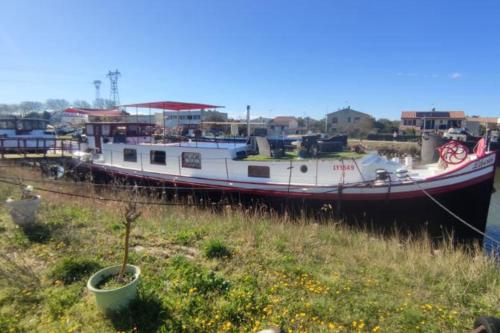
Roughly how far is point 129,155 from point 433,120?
210 feet

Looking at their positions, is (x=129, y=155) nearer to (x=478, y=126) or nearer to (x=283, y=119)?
(x=478, y=126)

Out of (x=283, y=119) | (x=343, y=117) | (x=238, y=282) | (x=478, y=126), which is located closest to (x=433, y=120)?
(x=478, y=126)

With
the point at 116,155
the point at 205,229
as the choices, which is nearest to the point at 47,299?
the point at 205,229

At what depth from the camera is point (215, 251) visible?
5.04 m

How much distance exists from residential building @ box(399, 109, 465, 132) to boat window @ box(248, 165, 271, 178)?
179ft

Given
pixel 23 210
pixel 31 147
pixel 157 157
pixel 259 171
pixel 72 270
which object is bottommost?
pixel 72 270

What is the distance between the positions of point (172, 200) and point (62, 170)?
9.55 metres

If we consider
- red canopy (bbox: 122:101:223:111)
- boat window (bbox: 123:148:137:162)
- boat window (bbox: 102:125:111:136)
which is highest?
red canopy (bbox: 122:101:223:111)

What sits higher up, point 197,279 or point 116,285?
point 116,285

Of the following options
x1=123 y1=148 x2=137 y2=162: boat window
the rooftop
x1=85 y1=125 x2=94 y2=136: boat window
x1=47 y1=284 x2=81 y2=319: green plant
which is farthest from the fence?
the rooftop

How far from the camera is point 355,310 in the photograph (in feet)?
11.6

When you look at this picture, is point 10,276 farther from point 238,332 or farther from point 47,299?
point 238,332

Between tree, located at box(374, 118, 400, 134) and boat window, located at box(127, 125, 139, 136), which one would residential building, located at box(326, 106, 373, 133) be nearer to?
tree, located at box(374, 118, 400, 134)

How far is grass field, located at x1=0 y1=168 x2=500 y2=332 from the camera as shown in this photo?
10.9ft
